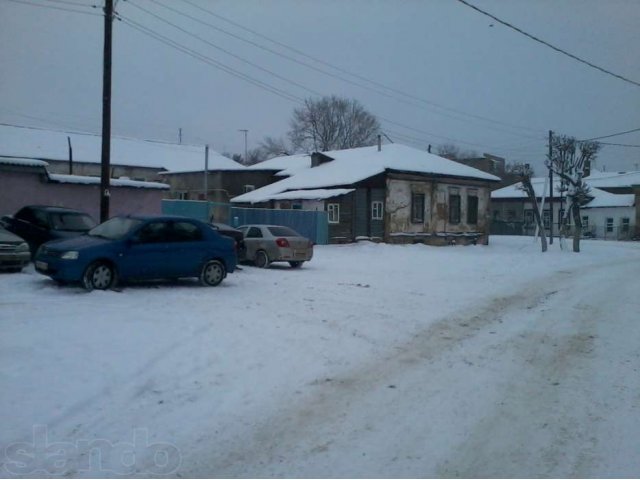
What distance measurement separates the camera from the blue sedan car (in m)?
12.5

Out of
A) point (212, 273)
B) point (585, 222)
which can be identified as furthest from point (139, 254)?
point (585, 222)

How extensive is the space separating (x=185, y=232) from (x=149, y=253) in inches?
44.5

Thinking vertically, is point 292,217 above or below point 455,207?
below

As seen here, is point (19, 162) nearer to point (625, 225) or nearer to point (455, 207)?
point (455, 207)

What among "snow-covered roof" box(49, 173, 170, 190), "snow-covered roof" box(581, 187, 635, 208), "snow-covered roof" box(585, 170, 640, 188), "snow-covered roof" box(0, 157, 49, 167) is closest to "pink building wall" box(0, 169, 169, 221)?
"snow-covered roof" box(49, 173, 170, 190)

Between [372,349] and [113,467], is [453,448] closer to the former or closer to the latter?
[113,467]

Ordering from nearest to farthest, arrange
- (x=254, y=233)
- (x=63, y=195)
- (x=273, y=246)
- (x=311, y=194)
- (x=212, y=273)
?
(x=212, y=273) → (x=273, y=246) → (x=254, y=233) → (x=63, y=195) → (x=311, y=194)

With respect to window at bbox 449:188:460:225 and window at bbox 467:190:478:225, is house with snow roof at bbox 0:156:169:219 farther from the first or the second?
window at bbox 467:190:478:225

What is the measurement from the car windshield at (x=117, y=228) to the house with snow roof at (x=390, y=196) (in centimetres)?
2038

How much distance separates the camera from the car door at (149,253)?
43.0ft

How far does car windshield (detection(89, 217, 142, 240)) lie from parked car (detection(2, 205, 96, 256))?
307cm

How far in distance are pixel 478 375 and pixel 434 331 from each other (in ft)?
8.56

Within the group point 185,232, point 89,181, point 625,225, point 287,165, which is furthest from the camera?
point 625,225

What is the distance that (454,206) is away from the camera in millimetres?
40375
